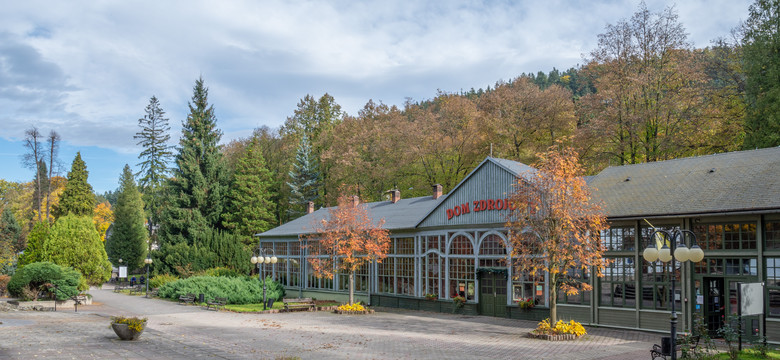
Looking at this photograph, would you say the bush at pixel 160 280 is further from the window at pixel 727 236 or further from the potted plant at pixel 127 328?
the window at pixel 727 236

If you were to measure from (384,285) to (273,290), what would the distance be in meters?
7.91

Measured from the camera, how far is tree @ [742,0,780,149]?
92.3ft

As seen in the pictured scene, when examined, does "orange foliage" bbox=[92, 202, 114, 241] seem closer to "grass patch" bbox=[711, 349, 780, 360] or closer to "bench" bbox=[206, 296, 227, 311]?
"bench" bbox=[206, 296, 227, 311]

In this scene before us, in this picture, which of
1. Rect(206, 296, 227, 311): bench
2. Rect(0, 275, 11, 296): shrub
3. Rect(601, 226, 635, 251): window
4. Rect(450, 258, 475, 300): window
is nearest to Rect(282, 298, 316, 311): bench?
Rect(206, 296, 227, 311): bench

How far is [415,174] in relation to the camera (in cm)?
4594

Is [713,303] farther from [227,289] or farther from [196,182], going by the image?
[196,182]

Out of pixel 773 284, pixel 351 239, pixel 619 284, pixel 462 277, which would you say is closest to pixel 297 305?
pixel 351 239

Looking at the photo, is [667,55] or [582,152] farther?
[582,152]

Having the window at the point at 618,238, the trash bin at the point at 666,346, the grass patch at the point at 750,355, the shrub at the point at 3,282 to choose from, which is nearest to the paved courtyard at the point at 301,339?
the trash bin at the point at 666,346

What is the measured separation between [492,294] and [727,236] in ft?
33.3

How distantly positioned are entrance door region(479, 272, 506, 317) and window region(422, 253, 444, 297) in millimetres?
2520

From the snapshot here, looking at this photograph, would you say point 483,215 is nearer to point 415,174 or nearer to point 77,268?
point 415,174

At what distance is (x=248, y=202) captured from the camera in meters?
53.7

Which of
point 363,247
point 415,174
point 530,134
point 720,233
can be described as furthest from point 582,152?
point 720,233
